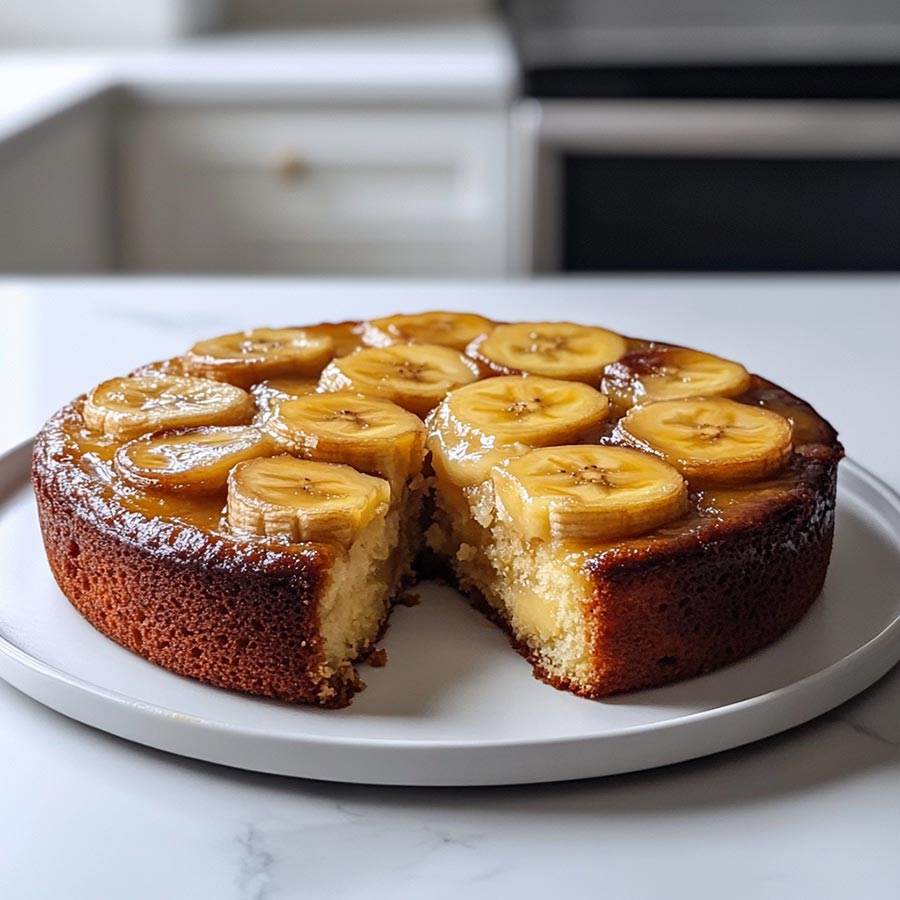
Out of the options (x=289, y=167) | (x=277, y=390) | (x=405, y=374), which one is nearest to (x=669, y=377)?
A: (x=405, y=374)

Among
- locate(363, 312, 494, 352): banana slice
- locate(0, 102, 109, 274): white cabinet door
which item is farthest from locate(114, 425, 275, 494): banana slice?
locate(0, 102, 109, 274): white cabinet door

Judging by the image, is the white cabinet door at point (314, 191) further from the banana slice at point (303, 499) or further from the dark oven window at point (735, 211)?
the banana slice at point (303, 499)

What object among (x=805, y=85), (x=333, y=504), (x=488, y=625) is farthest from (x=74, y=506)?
(x=805, y=85)

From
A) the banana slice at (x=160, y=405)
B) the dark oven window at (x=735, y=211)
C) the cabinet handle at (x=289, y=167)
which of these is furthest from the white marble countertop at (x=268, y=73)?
the banana slice at (x=160, y=405)

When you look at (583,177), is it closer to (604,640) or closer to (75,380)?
(75,380)

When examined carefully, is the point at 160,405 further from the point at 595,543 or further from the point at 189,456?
the point at 595,543

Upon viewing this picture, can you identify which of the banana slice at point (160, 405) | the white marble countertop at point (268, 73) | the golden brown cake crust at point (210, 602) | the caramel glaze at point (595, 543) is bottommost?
the golden brown cake crust at point (210, 602)
